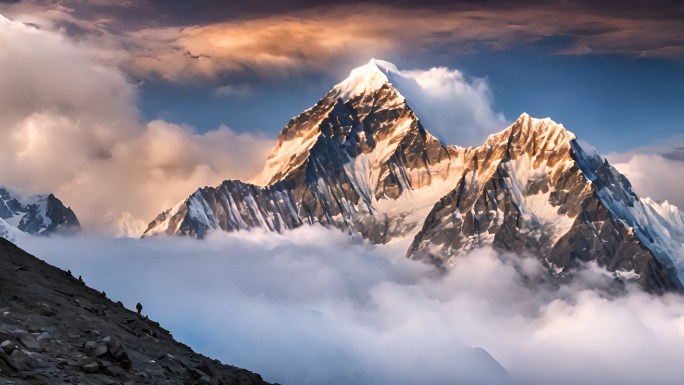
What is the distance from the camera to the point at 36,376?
213ft

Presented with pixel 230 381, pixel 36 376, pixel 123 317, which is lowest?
pixel 36 376

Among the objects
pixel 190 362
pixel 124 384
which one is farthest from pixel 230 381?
pixel 124 384

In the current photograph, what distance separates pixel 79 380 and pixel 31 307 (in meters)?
16.4

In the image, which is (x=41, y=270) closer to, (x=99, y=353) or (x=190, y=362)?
(x=190, y=362)

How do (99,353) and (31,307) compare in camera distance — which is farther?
(31,307)

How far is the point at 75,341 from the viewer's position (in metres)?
75.9

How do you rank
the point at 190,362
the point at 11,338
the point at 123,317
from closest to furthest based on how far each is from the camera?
the point at 11,338, the point at 190,362, the point at 123,317

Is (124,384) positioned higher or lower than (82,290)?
lower

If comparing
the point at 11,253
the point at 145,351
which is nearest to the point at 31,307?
the point at 145,351

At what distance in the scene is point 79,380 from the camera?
66.7 m

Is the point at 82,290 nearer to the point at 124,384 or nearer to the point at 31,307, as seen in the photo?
the point at 31,307

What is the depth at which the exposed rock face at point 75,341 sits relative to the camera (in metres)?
67.5

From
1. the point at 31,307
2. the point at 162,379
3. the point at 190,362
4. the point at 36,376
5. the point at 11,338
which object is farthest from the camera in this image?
the point at 190,362

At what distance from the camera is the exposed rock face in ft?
221
